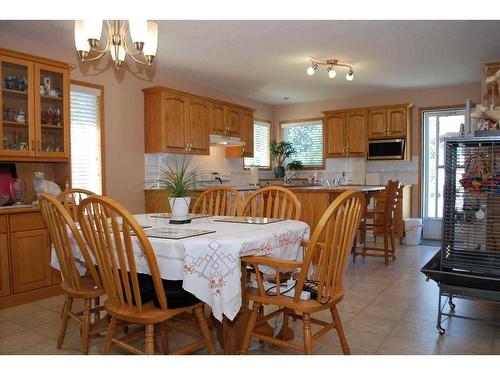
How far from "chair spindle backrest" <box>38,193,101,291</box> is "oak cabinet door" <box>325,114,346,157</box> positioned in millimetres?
5386

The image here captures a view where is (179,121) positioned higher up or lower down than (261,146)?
higher up

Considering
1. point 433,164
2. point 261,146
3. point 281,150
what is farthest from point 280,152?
point 433,164

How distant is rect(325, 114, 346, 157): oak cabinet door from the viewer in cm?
698

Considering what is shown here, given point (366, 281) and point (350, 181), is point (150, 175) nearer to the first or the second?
point (366, 281)

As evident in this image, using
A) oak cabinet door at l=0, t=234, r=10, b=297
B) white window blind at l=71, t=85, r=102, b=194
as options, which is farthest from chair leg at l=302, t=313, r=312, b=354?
white window blind at l=71, t=85, r=102, b=194

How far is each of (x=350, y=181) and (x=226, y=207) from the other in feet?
13.9

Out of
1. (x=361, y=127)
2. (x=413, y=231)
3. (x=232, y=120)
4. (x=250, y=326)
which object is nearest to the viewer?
(x=250, y=326)

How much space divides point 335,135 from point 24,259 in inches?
203

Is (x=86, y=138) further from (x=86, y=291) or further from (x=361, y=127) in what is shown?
(x=361, y=127)

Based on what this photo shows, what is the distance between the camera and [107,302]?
79.9 inches

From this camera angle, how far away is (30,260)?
351 cm

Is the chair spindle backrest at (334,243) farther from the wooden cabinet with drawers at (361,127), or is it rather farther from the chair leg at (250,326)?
the wooden cabinet with drawers at (361,127)

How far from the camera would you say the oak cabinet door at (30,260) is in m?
3.40

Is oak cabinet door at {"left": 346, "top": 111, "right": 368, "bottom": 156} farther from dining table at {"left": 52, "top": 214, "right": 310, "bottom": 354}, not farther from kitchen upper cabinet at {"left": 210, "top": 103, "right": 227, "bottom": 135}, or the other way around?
dining table at {"left": 52, "top": 214, "right": 310, "bottom": 354}
